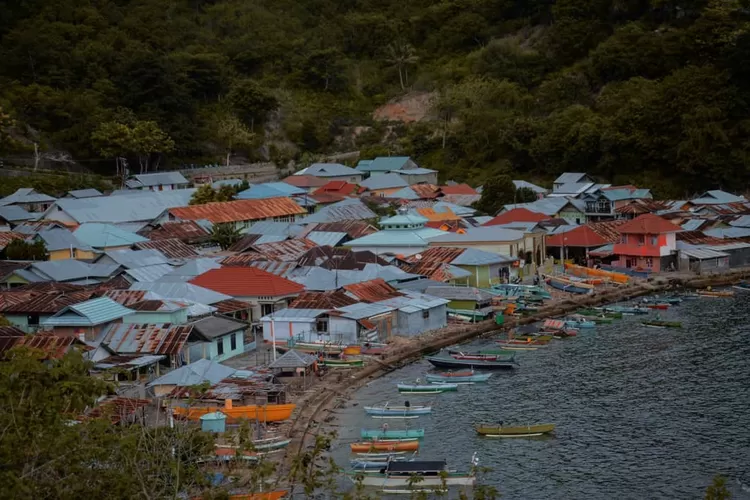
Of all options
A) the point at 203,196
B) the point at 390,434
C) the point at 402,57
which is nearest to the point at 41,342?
the point at 390,434

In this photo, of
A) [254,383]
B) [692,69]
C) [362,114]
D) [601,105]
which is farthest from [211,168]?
[254,383]

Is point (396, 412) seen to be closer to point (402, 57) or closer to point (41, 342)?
point (41, 342)

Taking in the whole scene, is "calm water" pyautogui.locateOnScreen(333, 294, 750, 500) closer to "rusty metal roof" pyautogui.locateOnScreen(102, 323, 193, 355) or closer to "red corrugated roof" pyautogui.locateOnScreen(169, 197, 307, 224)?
"rusty metal roof" pyautogui.locateOnScreen(102, 323, 193, 355)

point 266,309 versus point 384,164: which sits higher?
point 384,164

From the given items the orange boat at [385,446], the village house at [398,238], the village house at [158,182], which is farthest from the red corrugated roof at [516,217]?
the orange boat at [385,446]

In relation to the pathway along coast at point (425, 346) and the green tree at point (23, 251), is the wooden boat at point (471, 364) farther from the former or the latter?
the green tree at point (23, 251)

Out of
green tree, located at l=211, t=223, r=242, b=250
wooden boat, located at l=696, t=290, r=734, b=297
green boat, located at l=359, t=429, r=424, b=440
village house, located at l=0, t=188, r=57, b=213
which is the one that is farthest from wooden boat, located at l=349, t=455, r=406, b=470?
village house, located at l=0, t=188, r=57, b=213
